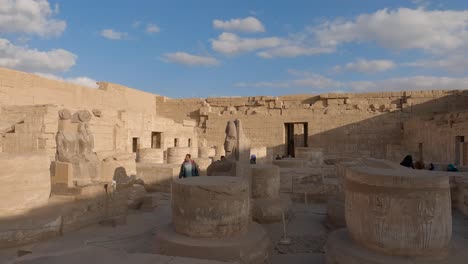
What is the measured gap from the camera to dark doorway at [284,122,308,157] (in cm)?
2142

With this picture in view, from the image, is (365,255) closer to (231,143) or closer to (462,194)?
(462,194)

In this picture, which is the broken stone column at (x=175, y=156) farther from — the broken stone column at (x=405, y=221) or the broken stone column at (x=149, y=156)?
the broken stone column at (x=405, y=221)

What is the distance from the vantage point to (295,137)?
21781mm

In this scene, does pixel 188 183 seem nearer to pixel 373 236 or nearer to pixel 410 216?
pixel 373 236

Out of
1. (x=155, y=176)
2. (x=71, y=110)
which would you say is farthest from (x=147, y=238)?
(x=71, y=110)

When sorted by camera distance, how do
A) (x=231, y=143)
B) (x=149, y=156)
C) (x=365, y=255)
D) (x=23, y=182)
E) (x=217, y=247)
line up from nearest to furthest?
(x=365, y=255) → (x=217, y=247) → (x=23, y=182) → (x=231, y=143) → (x=149, y=156)

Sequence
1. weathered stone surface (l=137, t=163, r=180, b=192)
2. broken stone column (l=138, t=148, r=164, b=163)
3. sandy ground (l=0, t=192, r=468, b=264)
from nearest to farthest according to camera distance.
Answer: sandy ground (l=0, t=192, r=468, b=264) → weathered stone surface (l=137, t=163, r=180, b=192) → broken stone column (l=138, t=148, r=164, b=163)

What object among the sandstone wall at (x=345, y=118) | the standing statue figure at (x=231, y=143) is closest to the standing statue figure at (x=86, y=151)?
the standing statue figure at (x=231, y=143)

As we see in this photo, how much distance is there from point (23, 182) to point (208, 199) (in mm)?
3377

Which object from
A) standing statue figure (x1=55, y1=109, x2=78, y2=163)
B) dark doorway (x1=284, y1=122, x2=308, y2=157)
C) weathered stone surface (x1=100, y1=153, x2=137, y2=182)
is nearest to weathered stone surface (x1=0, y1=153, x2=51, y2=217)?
standing statue figure (x1=55, y1=109, x2=78, y2=163)

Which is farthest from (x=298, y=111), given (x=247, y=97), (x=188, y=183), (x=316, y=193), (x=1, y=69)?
(x=188, y=183)

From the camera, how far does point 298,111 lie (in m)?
19.7

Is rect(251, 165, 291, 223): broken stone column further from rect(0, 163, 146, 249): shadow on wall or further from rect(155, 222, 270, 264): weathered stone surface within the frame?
rect(0, 163, 146, 249): shadow on wall

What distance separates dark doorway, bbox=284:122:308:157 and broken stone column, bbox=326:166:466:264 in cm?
1762
